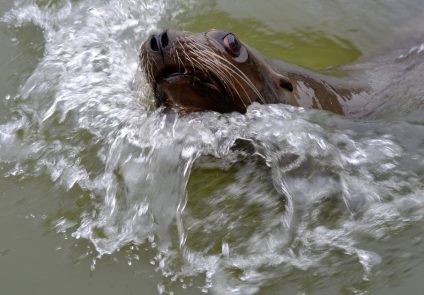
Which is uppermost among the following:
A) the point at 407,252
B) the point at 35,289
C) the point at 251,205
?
the point at 407,252

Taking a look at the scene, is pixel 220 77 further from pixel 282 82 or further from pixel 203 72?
pixel 282 82

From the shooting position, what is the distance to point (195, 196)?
4461mm

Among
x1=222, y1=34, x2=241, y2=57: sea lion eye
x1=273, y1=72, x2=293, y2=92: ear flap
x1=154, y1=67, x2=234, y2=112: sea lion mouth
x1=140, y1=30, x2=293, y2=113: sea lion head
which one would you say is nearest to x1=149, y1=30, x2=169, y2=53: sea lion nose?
x1=140, y1=30, x2=293, y2=113: sea lion head

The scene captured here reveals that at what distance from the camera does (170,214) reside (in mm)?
4320

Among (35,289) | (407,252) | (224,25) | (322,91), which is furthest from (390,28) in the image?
(35,289)

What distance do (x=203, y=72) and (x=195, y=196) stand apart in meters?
0.77

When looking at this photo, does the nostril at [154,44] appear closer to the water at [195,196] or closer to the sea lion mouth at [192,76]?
the sea lion mouth at [192,76]

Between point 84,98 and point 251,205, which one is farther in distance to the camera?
point 84,98

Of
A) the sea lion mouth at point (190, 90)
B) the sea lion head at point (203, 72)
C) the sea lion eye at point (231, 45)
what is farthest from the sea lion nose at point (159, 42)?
the sea lion eye at point (231, 45)

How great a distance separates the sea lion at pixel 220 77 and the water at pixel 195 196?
0.35 feet

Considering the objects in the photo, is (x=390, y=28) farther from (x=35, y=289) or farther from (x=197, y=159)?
(x=35, y=289)

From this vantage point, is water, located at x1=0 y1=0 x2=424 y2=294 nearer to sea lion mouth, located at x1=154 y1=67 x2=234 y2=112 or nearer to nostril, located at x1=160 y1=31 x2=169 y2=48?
sea lion mouth, located at x1=154 y1=67 x2=234 y2=112

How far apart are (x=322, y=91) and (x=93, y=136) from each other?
4.86 feet

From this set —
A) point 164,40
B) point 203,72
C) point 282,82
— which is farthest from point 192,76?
point 282,82
